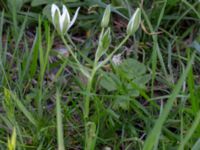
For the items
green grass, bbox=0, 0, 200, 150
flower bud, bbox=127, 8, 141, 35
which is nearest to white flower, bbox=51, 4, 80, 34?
green grass, bbox=0, 0, 200, 150

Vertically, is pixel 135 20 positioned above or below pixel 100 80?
above

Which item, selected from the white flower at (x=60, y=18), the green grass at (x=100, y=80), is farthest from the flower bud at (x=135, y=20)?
the white flower at (x=60, y=18)

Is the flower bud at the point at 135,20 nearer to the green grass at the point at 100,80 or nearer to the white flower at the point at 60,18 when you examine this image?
the green grass at the point at 100,80

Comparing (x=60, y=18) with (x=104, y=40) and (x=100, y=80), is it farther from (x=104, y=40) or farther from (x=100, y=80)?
(x=100, y=80)

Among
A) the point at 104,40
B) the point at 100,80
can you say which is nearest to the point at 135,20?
the point at 104,40

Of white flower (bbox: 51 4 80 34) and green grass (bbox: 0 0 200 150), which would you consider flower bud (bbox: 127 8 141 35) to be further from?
white flower (bbox: 51 4 80 34)

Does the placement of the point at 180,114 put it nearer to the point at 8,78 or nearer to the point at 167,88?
the point at 167,88

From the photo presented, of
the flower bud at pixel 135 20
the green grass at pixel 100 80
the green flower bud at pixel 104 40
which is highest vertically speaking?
the flower bud at pixel 135 20

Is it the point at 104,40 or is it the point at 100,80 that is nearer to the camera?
the point at 104,40
